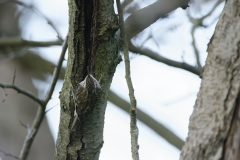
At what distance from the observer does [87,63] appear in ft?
3.07

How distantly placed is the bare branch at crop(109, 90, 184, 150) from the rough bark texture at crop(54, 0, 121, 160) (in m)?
1.08

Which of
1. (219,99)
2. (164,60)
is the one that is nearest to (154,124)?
(164,60)

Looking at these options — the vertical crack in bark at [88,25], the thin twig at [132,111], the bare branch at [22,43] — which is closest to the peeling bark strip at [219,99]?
the thin twig at [132,111]

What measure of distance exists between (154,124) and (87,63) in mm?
1255

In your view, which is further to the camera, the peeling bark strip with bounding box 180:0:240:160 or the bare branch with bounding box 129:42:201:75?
the bare branch with bounding box 129:42:201:75

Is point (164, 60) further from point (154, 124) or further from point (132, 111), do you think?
point (132, 111)

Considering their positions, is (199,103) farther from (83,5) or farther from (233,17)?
(83,5)

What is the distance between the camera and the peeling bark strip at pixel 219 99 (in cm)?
58

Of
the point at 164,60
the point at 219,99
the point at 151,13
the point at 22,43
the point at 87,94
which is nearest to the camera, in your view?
the point at 219,99

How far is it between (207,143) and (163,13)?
1.74 ft

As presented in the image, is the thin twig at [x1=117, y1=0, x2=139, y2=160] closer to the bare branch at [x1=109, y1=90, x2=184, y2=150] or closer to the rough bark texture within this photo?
the rough bark texture

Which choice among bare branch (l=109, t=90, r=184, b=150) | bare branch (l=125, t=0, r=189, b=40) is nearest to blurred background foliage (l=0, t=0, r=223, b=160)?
bare branch (l=109, t=90, r=184, b=150)

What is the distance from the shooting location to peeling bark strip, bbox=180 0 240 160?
1.92ft

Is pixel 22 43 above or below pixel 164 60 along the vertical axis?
above
